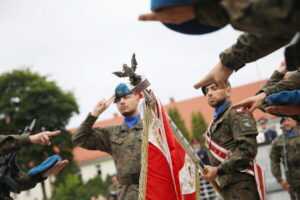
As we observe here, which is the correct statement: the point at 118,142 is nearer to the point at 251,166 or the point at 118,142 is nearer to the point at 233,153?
the point at 233,153

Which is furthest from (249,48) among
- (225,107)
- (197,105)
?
(197,105)

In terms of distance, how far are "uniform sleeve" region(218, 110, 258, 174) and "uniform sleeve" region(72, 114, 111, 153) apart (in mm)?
1836

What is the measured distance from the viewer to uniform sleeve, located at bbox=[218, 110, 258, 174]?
14.3ft

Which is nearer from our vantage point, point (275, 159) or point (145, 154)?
point (145, 154)

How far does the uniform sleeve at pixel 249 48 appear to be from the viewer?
2184 millimetres

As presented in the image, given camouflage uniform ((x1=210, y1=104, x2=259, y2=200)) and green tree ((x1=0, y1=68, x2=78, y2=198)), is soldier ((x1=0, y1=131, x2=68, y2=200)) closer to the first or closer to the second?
camouflage uniform ((x1=210, y1=104, x2=259, y2=200))

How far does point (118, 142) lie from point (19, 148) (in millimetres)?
1208

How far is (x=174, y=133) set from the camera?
13.1 feet

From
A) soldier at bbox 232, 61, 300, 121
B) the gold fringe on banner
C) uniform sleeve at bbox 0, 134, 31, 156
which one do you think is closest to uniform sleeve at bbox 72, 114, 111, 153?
uniform sleeve at bbox 0, 134, 31, 156

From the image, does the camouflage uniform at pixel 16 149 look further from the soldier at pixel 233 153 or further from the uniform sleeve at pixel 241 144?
the uniform sleeve at pixel 241 144

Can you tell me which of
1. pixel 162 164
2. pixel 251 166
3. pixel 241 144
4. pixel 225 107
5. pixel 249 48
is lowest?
pixel 251 166

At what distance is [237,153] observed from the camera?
4414 millimetres

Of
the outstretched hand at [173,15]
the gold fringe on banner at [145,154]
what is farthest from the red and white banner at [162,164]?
the outstretched hand at [173,15]

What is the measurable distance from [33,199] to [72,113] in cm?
2331
